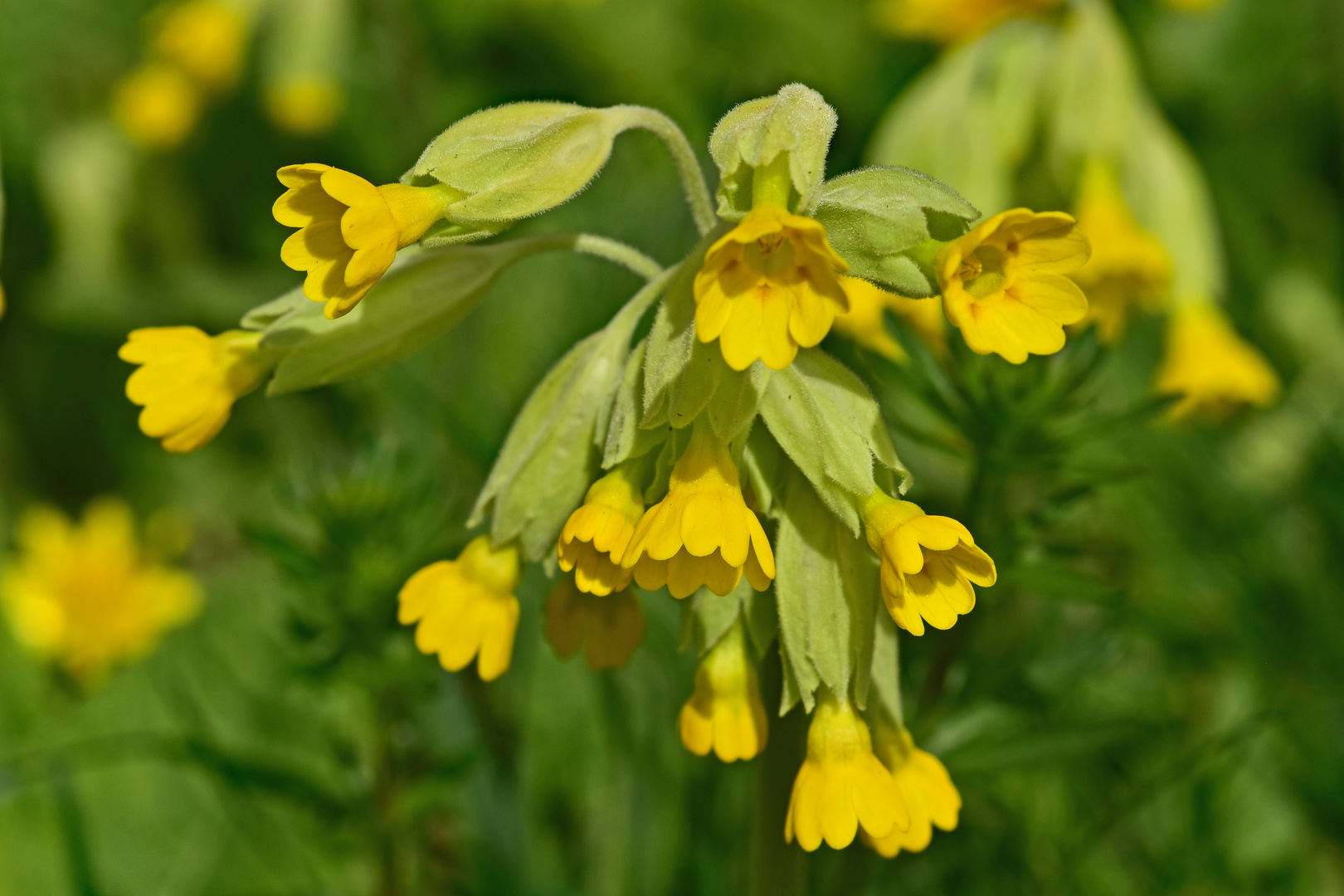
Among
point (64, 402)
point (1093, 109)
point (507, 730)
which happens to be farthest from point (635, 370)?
point (64, 402)

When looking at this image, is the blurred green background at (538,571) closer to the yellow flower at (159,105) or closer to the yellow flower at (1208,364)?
the yellow flower at (1208,364)

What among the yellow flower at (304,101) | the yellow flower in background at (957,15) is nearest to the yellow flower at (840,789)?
the yellow flower in background at (957,15)

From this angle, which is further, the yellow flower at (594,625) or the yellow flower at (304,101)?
the yellow flower at (304,101)

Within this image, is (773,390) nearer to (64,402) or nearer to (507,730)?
(507,730)

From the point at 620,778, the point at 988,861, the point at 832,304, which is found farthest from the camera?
the point at 620,778

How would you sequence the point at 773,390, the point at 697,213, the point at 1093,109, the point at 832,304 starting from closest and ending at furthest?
1. the point at 832,304
2. the point at 773,390
3. the point at 697,213
4. the point at 1093,109

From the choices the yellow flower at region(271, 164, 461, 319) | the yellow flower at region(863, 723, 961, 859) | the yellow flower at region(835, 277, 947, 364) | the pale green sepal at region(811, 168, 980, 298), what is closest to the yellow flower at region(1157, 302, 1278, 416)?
the yellow flower at region(835, 277, 947, 364)

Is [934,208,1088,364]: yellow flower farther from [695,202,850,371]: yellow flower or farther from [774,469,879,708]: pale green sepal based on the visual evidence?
[774,469,879,708]: pale green sepal

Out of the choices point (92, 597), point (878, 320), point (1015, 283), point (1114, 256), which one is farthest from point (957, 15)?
point (92, 597)
